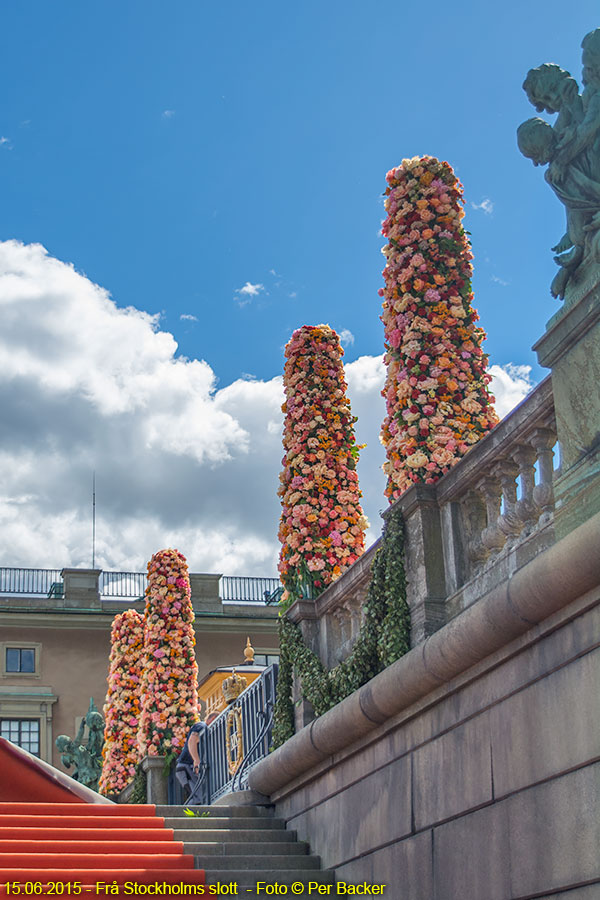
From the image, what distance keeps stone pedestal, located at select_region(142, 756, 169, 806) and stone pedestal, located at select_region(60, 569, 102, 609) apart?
64.8 ft

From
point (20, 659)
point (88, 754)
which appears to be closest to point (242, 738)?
point (88, 754)

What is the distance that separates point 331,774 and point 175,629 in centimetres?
951

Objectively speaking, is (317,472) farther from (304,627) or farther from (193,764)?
(193,764)

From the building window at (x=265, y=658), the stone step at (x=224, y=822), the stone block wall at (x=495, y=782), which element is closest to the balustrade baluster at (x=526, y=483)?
the stone block wall at (x=495, y=782)

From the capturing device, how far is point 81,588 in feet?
127

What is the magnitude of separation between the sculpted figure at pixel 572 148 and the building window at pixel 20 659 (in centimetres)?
3215

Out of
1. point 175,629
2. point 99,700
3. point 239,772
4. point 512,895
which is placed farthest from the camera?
point 99,700

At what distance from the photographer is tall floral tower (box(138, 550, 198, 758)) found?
19062mm

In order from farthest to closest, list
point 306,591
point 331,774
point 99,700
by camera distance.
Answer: point 99,700 < point 306,591 < point 331,774

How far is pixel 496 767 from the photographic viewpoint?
7293 mm

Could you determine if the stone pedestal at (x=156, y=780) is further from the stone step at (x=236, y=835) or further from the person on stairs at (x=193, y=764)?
the stone step at (x=236, y=835)

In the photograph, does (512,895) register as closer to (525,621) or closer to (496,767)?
(496,767)

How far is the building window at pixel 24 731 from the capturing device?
119 feet

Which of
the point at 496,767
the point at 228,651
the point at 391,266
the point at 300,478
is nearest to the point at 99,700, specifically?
the point at 228,651
